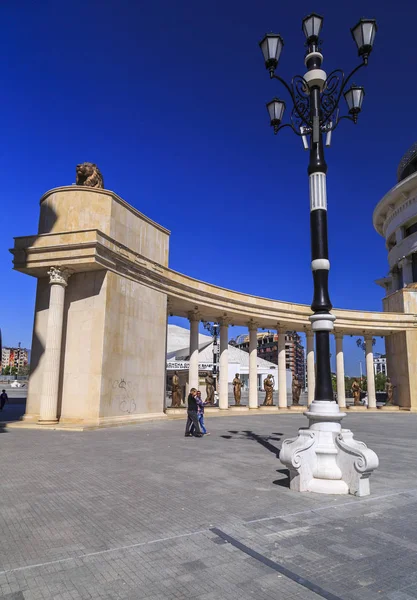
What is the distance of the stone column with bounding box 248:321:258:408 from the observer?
33281mm

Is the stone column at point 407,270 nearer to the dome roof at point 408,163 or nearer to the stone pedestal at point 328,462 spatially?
the dome roof at point 408,163

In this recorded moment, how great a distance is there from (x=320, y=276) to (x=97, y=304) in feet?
40.8

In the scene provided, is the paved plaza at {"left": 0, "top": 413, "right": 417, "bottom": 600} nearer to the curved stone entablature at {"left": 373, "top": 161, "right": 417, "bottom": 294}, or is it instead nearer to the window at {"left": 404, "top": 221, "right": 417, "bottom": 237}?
the curved stone entablature at {"left": 373, "top": 161, "right": 417, "bottom": 294}

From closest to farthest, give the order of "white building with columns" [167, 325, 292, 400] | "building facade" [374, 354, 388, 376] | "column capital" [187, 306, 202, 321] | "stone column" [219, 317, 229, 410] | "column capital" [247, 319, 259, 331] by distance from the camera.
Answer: "column capital" [187, 306, 202, 321] < "stone column" [219, 317, 229, 410] < "column capital" [247, 319, 259, 331] < "white building with columns" [167, 325, 292, 400] < "building facade" [374, 354, 388, 376]

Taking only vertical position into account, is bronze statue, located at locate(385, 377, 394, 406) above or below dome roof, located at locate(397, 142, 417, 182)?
below

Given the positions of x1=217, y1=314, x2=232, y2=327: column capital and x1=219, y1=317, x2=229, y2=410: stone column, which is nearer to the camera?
x1=219, y1=317, x2=229, y2=410: stone column

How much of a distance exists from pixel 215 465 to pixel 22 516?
4986mm

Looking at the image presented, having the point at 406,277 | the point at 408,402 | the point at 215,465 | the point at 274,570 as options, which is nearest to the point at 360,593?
the point at 274,570

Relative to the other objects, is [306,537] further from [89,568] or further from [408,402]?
[408,402]

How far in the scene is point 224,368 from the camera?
3195 cm

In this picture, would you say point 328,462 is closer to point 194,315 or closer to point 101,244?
point 101,244

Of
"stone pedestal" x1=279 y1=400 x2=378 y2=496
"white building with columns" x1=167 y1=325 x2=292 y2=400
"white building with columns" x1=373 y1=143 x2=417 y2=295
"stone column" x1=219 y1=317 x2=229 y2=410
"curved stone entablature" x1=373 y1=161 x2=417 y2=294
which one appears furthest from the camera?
"white building with columns" x1=167 y1=325 x2=292 y2=400

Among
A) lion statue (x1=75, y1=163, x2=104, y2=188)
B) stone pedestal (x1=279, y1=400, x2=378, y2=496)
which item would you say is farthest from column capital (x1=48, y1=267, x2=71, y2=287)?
stone pedestal (x1=279, y1=400, x2=378, y2=496)

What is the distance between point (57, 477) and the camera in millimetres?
8430
